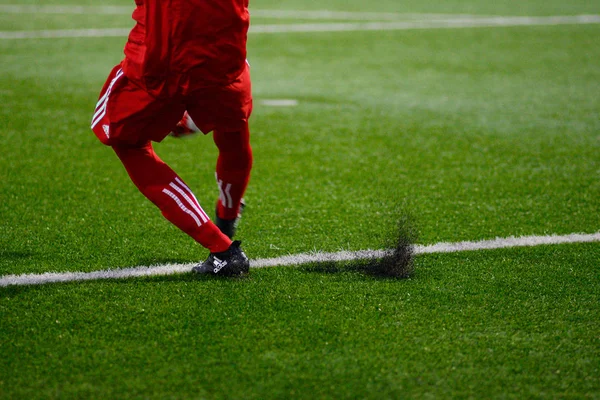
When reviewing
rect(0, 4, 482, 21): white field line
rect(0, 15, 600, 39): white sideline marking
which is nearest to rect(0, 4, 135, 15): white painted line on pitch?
Result: rect(0, 4, 482, 21): white field line

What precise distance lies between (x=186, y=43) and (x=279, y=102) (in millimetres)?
4608

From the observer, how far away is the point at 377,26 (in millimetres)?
13242

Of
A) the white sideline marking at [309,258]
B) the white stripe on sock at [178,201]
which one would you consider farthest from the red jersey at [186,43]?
the white sideline marking at [309,258]

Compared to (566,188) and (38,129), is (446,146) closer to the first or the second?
(566,188)

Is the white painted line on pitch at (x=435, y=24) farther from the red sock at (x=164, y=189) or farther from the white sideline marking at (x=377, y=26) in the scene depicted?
the red sock at (x=164, y=189)

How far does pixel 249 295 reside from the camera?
345cm

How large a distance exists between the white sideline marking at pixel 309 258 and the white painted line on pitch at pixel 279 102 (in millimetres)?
3852

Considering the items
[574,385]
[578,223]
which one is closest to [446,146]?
[578,223]

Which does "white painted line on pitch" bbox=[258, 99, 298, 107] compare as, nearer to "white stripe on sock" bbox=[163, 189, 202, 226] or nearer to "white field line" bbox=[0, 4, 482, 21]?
"white stripe on sock" bbox=[163, 189, 202, 226]

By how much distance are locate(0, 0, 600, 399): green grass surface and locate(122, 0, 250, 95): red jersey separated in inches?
35.4

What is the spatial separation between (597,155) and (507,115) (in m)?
1.47

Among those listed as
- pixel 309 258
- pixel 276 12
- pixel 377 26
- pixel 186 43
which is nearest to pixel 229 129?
pixel 186 43

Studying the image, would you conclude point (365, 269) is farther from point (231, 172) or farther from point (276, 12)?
point (276, 12)

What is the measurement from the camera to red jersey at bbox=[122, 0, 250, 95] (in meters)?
3.25
